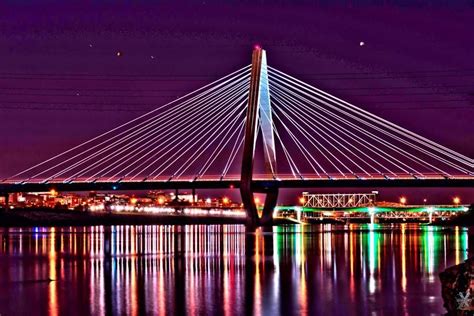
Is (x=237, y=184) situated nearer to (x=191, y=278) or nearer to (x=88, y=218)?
(x=191, y=278)

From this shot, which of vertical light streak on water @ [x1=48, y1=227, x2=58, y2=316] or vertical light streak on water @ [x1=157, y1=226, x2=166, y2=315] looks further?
vertical light streak on water @ [x1=157, y1=226, x2=166, y2=315]

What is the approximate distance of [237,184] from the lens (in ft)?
197

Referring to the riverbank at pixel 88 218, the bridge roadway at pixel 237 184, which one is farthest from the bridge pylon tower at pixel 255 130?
the riverbank at pixel 88 218


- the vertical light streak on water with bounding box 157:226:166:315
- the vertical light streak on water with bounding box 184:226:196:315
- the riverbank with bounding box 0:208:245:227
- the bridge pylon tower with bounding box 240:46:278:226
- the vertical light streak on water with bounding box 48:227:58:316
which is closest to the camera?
the vertical light streak on water with bounding box 48:227:58:316

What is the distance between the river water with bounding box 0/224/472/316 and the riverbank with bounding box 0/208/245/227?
58168mm

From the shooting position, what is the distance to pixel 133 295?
2233 cm

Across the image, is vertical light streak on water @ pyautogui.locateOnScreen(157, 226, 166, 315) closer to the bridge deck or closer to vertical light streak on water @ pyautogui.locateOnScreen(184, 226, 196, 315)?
vertical light streak on water @ pyautogui.locateOnScreen(184, 226, 196, 315)

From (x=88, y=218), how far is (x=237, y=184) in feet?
170

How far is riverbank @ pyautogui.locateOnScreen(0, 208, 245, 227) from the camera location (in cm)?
9744

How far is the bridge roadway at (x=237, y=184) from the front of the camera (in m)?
57.6

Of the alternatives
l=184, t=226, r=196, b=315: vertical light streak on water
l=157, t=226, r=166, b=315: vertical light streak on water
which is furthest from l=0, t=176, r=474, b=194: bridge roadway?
l=157, t=226, r=166, b=315: vertical light streak on water

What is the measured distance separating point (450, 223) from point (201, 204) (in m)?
40.6

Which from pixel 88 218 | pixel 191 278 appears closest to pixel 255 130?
pixel 191 278

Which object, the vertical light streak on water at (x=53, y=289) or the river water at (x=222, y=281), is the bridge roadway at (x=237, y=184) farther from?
the vertical light streak on water at (x=53, y=289)
